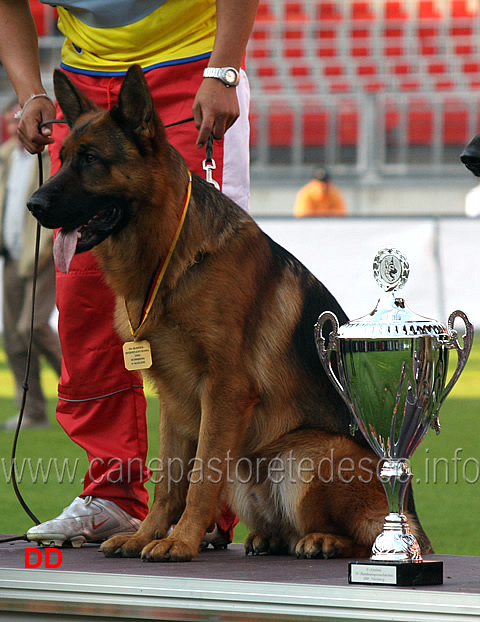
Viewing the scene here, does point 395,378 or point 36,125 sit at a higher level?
point 36,125

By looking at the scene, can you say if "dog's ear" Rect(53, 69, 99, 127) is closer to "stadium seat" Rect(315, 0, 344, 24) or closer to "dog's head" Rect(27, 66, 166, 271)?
"dog's head" Rect(27, 66, 166, 271)

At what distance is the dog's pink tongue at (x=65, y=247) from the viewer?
2.52 meters

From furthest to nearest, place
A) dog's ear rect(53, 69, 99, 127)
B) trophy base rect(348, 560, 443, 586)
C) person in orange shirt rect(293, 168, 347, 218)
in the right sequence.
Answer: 1. person in orange shirt rect(293, 168, 347, 218)
2. dog's ear rect(53, 69, 99, 127)
3. trophy base rect(348, 560, 443, 586)

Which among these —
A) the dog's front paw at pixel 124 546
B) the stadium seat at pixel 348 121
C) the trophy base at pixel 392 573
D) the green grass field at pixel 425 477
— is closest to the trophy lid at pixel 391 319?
the trophy base at pixel 392 573

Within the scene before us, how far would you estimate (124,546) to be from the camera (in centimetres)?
262

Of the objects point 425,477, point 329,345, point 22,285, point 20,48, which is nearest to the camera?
point 329,345

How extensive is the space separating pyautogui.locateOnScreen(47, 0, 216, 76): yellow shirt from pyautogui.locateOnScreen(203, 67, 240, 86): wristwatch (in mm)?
201

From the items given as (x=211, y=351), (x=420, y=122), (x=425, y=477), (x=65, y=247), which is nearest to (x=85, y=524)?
(x=211, y=351)

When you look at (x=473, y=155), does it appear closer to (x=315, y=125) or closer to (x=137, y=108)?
(x=137, y=108)

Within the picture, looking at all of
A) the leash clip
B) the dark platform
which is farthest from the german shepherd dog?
the dark platform

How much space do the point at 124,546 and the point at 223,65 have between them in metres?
1.36

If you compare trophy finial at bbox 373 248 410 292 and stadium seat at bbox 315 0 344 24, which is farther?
stadium seat at bbox 315 0 344 24

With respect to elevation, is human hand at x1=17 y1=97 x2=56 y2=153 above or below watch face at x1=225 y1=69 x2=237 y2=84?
below

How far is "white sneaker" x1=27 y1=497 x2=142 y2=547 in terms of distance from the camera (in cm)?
282
